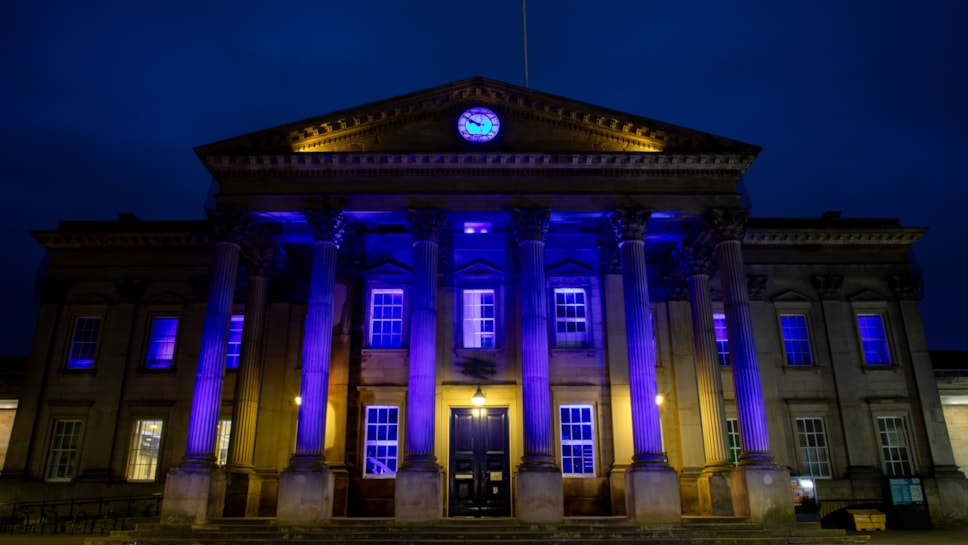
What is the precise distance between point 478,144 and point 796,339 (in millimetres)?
13842

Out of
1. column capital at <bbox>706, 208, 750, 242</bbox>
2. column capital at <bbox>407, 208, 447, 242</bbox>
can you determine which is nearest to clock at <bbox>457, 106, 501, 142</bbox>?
column capital at <bbox>407, 208, 447, 242</bbox>

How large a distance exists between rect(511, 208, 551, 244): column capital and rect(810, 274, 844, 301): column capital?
11.9m

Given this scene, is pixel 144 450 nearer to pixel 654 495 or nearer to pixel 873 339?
pixel 654 495

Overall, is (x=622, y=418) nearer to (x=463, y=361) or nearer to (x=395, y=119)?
(x=463, y=361)

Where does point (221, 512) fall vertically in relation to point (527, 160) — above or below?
below

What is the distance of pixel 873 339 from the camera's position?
25062 mm

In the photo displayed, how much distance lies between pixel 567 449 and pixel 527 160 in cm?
902

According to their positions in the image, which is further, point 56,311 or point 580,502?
point 56,311

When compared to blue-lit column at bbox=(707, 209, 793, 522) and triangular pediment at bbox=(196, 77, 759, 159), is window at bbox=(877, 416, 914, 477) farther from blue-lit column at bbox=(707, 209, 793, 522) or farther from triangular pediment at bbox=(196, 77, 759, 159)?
triangular pediment at bbox=(196, 77, 759, 159)

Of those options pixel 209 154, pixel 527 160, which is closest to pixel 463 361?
pixel 527 160

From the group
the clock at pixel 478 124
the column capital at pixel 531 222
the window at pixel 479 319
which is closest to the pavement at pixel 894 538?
the column capital at pixel 531 222

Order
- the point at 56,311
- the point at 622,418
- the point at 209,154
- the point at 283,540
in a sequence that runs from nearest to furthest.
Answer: the point at 283,540, the point at 209,154, the point at 622,418, the point at 56,311

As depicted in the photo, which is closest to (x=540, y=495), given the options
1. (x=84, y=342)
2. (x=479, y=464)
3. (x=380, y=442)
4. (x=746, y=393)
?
(x=479, y=464)

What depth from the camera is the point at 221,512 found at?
58.2 ft
